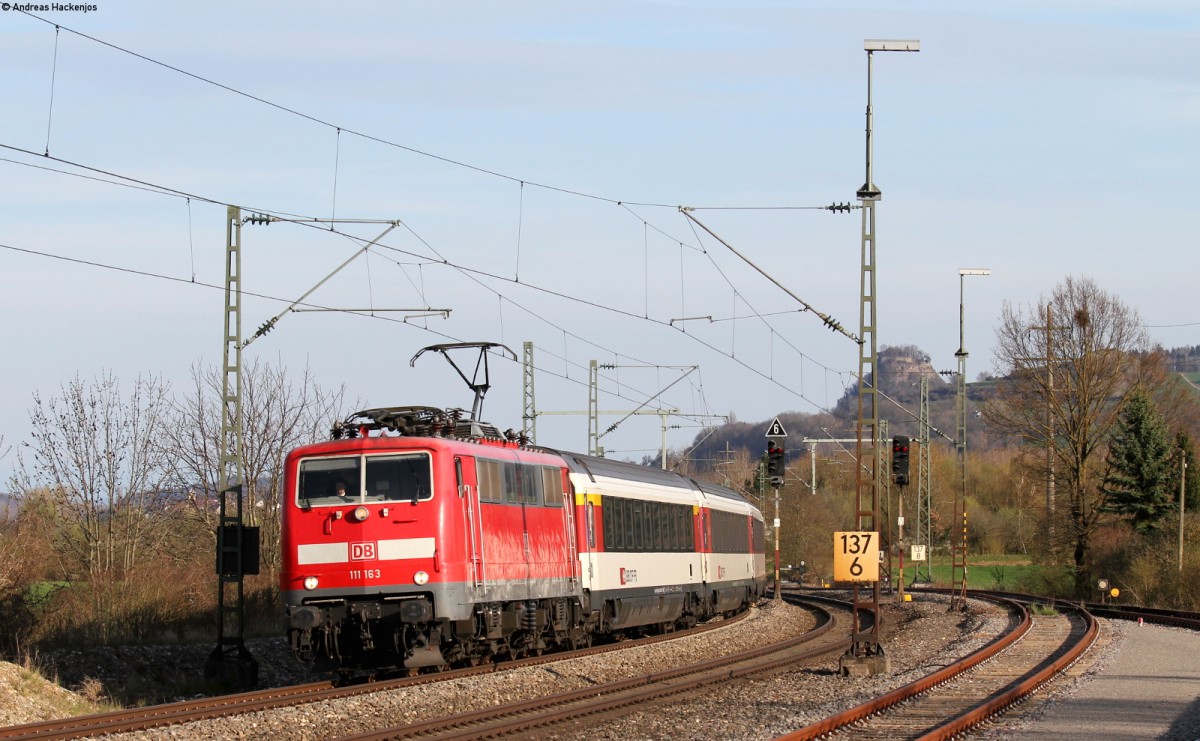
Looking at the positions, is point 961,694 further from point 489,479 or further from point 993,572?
point 993,572

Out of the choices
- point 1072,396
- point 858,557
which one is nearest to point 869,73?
point 858,557

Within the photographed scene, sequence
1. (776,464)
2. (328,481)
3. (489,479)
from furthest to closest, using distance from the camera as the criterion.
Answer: (776,464) < (489,479) < (328,481)

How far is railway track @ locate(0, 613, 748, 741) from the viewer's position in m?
13.7

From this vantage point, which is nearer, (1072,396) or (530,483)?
(530,483)

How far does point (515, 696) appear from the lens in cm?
1800

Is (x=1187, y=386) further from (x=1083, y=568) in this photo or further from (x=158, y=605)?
(x=158, y=605)

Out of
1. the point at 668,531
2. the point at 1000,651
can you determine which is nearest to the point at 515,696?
the point at 1000,651

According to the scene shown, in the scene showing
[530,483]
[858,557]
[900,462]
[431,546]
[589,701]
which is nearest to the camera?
[589,701]

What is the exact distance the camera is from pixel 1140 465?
55500mm

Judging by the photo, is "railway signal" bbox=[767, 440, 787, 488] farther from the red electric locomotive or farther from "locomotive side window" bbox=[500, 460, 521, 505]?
"locomotive side window" bbox=[500, 460, 521, 505]

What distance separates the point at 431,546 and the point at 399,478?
3.32 ft

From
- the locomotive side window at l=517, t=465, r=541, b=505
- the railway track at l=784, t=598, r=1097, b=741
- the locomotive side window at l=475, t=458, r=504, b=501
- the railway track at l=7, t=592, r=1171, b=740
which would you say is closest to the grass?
the railway track at l=784, t=598, r=1097, b=741

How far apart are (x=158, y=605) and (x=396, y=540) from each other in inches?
350

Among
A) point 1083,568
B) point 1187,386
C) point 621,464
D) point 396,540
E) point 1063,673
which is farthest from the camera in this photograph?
point 1187,386
